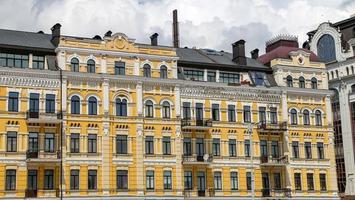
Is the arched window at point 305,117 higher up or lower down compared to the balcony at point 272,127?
higher up

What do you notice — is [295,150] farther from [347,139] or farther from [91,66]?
[91,66]

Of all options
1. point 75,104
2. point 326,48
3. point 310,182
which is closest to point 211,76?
point 75,104

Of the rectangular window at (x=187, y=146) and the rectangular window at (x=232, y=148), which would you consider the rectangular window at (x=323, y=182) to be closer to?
the rectangular window at (x=232, y=148)

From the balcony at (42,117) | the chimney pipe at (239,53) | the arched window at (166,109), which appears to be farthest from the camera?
the chimney pipe at (239,53)

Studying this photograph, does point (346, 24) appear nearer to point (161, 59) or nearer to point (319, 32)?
point (319, 32)

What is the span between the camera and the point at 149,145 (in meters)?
60.4

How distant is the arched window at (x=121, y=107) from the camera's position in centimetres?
5969

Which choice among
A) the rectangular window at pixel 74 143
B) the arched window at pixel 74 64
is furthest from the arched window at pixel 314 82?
the rectangular window at pixel 74 143

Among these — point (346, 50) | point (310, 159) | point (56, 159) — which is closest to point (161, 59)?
point (56, 159)

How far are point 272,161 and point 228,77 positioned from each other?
9207 mm

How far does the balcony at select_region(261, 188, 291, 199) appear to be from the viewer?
64.4 m

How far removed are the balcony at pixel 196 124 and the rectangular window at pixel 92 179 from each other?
31.1ft

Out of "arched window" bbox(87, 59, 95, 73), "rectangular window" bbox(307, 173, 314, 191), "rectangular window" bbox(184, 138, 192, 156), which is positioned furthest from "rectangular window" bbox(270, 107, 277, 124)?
"arched window" bbox(87, 59, 95, 73)

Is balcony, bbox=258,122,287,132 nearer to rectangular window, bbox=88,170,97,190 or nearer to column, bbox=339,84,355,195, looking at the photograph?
rectangular window, bbox=88,170,97,190
